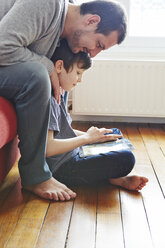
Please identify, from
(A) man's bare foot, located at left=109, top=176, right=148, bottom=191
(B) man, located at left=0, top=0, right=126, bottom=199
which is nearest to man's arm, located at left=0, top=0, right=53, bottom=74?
(B) man, located at left=0, top=0, right=126, bottom=199

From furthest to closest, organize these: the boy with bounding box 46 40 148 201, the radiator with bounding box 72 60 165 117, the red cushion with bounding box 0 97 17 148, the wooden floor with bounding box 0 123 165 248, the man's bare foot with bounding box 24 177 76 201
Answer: the radiator with bounding box 72 60 165 117 < the boy with bounding box 46 40 148 201 < the man's bare foot with bounding box 24 177 76 201 < the red cushion with bounding box 0 97 17 148 < the wooden floor with bounding box 0 123 165 248

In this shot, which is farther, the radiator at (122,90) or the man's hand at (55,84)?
the radiator at (122,90)

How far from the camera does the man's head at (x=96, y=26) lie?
1.41 metres

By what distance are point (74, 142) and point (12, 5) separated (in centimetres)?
61

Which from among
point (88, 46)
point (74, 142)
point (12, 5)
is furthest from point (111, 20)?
point (74, 142)

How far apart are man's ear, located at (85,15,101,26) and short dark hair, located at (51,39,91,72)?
14 centimetres

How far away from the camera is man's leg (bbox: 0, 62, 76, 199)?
4.26 ft

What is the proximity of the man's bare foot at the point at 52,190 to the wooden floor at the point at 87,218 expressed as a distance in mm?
24

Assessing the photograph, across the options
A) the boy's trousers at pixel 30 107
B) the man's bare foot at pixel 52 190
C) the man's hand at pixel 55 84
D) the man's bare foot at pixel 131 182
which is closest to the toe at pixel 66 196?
the man's bare foot at pixel 52 190

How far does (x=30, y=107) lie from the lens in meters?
1.31

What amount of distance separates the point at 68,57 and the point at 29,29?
0.82 ft

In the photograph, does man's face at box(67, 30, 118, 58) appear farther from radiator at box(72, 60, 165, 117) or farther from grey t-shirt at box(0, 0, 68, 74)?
radiator at box(72, 60, 165, 117)

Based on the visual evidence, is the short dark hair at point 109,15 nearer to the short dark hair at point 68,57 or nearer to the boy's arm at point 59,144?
the short dark hair at point 68,57

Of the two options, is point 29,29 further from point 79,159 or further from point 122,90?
point 122,90
